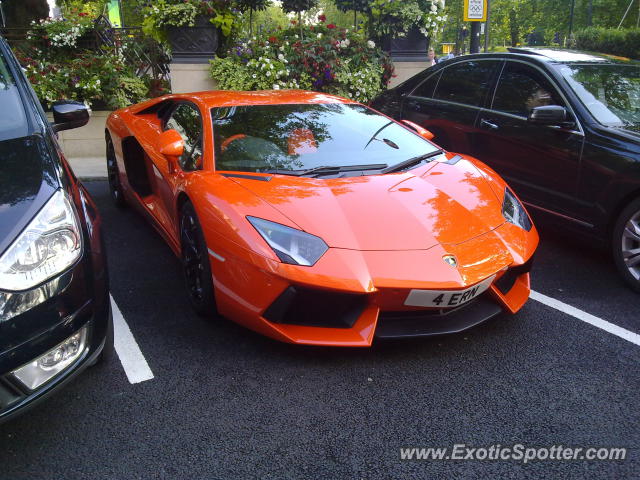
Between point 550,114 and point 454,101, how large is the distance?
1.30 m

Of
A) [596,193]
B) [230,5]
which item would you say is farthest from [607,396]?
[230,5]

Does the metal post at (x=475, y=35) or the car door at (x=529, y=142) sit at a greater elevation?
the metal post at (x=475, y=35)

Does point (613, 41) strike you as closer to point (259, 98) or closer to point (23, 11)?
point (23, 11)

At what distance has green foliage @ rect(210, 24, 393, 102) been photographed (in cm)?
801

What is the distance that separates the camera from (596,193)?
3.92 metres

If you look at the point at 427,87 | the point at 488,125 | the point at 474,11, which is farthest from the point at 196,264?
the point at 474,11

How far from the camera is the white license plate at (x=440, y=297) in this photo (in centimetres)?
264

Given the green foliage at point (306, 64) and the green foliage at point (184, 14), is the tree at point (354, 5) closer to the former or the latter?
the green foliage at point (306, 64)

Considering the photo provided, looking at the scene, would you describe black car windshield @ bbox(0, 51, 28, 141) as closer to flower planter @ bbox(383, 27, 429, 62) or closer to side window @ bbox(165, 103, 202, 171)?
side window @ bbox(165, 103, 202, 171)

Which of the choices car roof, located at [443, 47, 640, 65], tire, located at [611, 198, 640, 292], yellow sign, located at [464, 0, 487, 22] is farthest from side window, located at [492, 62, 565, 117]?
yellow sign, located at [464, 0, 487, 22]

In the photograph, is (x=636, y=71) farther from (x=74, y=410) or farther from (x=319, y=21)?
(x=319, y=21)

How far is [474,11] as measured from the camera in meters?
8.09

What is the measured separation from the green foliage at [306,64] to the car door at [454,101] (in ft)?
9.11

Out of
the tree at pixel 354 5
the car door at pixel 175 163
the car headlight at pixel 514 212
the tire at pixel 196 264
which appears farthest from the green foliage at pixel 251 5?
the car headlight at pixel 514 212
